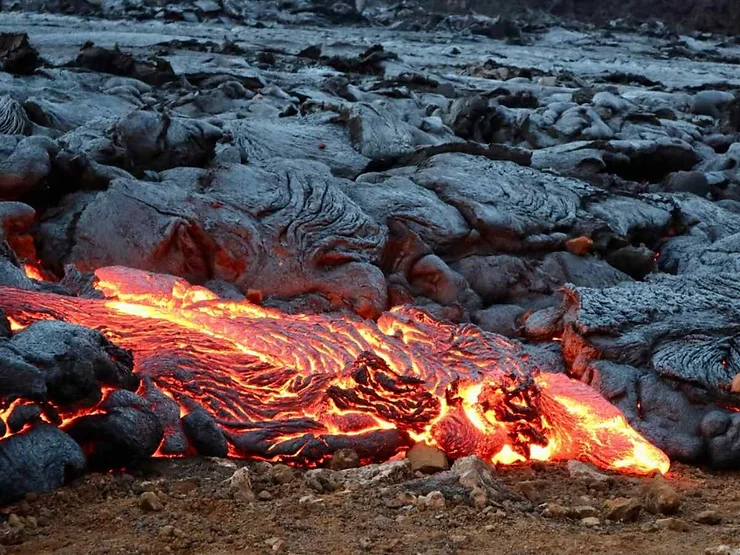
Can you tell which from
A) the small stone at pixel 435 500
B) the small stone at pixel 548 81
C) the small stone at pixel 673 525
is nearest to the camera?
the small stone at pixel 673 525

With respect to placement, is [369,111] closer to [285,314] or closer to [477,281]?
[477,281]

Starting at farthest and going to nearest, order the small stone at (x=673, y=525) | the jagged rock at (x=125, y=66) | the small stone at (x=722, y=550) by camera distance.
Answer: the jagged rock at (x=125, y=66) → the small stone at (x=673, y=525) → the small stone at (x=722, y=550)

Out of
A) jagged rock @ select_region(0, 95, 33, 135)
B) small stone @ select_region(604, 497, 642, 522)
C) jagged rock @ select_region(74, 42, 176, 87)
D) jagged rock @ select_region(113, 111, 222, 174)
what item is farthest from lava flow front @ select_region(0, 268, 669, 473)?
jagged rock @ select_region(74, 42, 176, 87)

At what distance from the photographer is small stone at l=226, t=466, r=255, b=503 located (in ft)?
12.9

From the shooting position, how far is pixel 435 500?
154 inches

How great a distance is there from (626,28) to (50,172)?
87.7 feet

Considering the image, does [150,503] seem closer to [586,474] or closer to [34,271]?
[586,474]

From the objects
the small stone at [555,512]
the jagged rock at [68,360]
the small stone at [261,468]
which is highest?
the jagged rock at [68,360]

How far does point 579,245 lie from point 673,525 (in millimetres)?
4196

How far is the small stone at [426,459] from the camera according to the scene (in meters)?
4.59

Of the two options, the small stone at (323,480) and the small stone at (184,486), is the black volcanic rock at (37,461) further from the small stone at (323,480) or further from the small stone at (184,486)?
the small stone at (323,480)

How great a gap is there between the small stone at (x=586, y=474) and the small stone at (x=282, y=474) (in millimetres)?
1393

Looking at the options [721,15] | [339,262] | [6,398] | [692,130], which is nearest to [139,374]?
[6,398]

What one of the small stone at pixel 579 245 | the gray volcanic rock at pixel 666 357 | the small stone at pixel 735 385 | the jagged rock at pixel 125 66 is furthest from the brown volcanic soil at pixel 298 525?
the jagged rock at pixel 125 66
